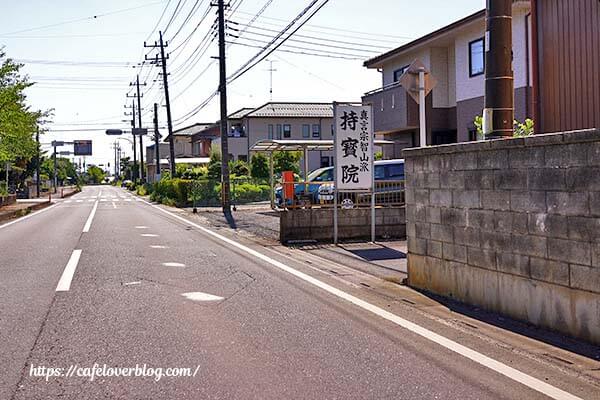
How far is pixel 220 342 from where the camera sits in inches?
260

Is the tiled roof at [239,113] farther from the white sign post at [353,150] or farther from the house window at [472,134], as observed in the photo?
the white sign post at [353,150]

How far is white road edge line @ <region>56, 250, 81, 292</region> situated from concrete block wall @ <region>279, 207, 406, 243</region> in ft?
16.1

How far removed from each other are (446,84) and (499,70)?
1876cm

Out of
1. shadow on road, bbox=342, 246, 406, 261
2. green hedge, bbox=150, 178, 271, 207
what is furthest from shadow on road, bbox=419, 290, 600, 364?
green hedge, bbox=150, 178, 271, 207

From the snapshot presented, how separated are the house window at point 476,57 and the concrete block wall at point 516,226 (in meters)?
14.6

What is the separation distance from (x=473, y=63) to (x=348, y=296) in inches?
644

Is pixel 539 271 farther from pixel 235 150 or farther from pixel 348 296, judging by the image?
pixel 235 150

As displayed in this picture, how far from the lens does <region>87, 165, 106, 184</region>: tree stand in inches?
7490

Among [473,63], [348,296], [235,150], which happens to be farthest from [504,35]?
[235,150]

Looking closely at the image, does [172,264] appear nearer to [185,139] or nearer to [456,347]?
[456,347]

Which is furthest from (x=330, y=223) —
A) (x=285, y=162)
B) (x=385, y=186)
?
(x=285, y=162)

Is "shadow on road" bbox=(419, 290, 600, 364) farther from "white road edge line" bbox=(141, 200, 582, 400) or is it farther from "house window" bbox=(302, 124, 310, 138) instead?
"house window" bbox=(302, 124, 310, 138)

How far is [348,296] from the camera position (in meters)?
9.11

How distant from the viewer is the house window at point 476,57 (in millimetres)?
22714
